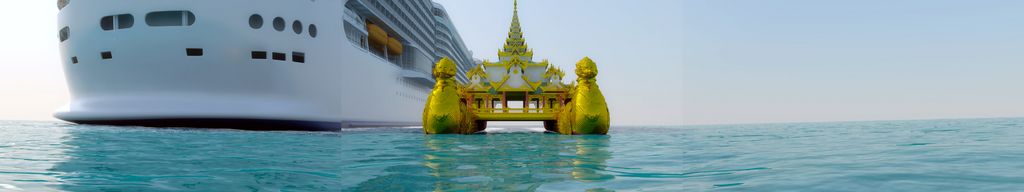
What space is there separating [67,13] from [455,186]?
2734 cm

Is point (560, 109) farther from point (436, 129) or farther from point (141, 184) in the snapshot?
point (141, 184)

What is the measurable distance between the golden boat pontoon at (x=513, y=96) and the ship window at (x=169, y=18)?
9.84m

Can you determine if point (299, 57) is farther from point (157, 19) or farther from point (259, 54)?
point (157, 19)

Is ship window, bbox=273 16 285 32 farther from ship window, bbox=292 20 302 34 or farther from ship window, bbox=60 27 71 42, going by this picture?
ship window, bbox=60 27 71 42

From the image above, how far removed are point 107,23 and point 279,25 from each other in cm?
671

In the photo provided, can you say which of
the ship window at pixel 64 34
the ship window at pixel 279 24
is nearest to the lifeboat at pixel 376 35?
the ship window at pixel 279 24

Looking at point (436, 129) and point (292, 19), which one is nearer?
point (436, 129)

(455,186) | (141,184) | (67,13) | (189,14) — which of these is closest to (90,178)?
(141,184)

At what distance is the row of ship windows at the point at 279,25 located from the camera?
2486 centimetres

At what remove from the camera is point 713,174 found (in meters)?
7.39

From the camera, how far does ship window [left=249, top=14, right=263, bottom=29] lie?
81.4 feet

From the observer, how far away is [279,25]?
25.6 m

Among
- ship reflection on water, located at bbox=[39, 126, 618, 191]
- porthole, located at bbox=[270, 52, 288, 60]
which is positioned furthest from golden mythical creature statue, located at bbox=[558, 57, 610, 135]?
ship reflection on water, located at bbox=[39, 126, 618, 191]

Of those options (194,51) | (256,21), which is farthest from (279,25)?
(194,51)
